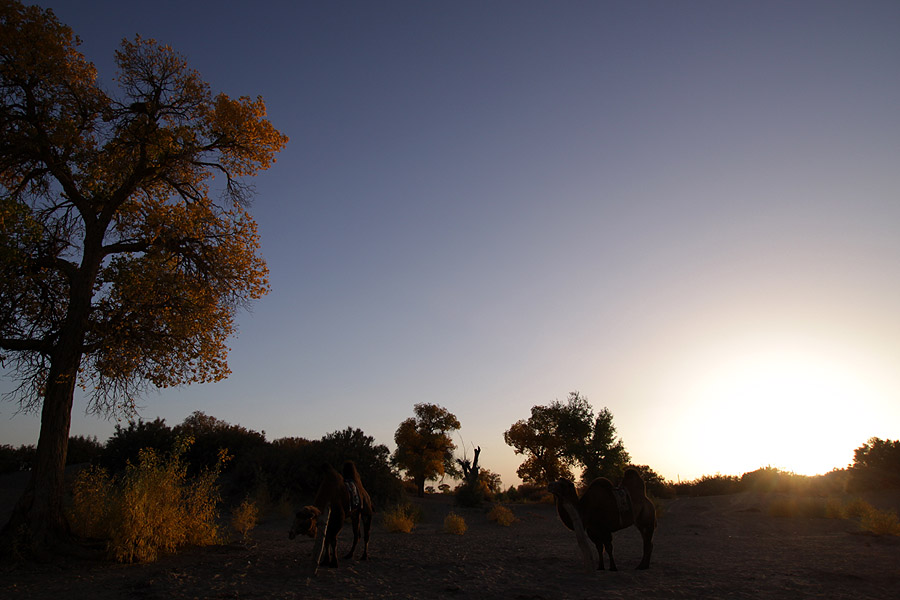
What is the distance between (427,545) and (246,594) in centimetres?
714

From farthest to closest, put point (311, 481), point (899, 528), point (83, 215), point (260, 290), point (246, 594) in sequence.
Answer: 1. point (311, 481)
2. point (899, 528)
3. point (260, 290)
4. point (83, 215)
5. point (246, 594)

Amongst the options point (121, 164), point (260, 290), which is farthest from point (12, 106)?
point (260, 290)

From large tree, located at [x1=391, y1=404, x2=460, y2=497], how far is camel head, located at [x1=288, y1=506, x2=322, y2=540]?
92.2 ft

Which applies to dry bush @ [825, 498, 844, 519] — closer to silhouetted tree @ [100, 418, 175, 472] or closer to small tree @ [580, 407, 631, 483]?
small tree @ [580, 407, 631, 483]

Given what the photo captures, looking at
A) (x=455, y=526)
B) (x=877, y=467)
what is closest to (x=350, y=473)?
(x=455, y=526)

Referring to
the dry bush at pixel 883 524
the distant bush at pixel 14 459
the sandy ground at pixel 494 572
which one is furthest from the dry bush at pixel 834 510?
the distant bush at pixel 14 459

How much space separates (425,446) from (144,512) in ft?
100

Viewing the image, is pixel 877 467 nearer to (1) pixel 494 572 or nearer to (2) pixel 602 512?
(2) pixel 602 512

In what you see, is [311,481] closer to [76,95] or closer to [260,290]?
[260,290]

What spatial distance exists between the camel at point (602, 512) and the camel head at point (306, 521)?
178 inches

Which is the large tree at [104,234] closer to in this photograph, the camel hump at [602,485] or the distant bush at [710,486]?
the camel hump at [602,485]

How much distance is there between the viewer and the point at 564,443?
1393 inches

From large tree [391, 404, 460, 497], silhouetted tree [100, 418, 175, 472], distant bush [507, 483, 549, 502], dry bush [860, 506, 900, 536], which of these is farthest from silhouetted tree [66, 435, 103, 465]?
dry bush [860, 506, 900, 536]

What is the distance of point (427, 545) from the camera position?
43.9ft
